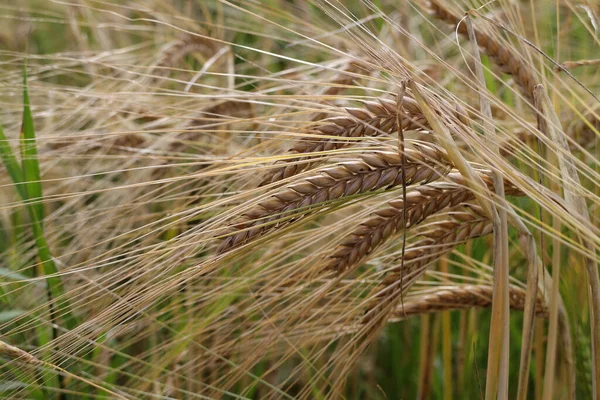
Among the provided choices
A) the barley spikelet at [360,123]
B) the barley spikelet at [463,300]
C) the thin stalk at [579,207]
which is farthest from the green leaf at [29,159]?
the thin stalk at [579,207]

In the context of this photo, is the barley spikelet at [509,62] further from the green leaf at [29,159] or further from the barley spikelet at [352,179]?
the green leaf at [29,159]

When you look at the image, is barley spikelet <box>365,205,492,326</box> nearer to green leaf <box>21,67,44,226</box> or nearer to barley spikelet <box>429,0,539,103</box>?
barley spikelet <box>429,0,539,103</box>

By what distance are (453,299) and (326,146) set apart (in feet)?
1.04

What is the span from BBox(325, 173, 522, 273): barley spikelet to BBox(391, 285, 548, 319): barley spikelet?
0.17 m

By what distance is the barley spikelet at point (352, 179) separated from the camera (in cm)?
58

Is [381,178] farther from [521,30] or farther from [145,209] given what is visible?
[145,209]

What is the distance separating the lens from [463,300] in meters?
0.83

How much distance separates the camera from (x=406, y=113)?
597 mm

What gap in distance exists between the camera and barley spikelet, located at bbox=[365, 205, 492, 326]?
68 cm

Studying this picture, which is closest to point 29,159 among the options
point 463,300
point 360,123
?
point 360,123

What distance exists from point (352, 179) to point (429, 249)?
181 mm

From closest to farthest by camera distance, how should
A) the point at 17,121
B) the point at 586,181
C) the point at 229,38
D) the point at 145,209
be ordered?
the point at 586,181, the point at 17,121, the point at 145,209, the point at 229,38

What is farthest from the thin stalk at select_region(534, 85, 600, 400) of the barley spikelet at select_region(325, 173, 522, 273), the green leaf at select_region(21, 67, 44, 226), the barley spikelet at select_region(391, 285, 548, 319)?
the green leaf at select_region(21, 67, 44, 226)

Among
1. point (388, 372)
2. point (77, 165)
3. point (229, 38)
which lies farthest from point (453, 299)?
point (229, 38)
